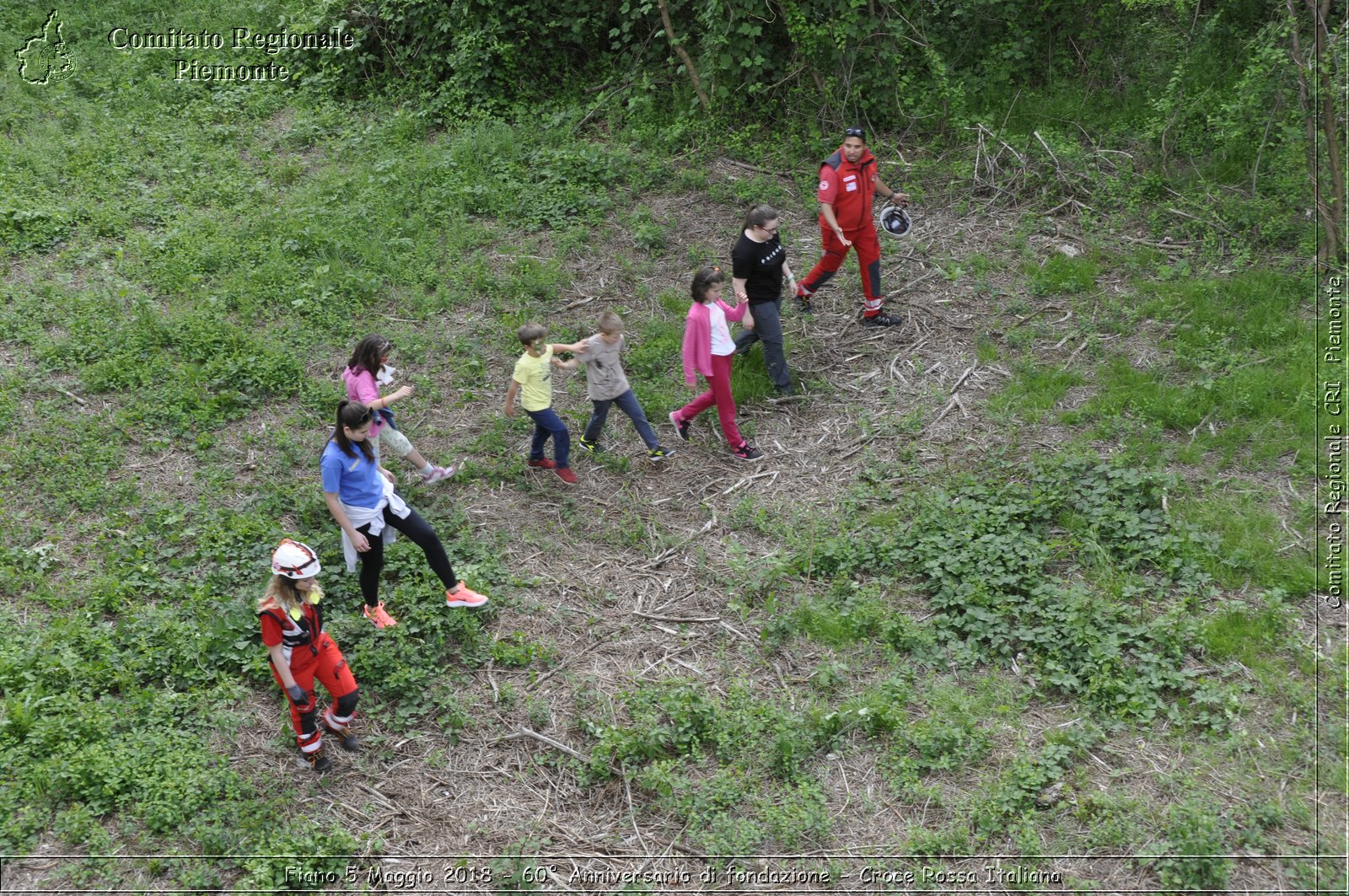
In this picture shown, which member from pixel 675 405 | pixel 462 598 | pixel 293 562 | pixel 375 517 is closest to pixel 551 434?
pixel 675 405

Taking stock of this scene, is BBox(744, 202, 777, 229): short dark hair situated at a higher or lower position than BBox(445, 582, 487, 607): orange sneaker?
higher

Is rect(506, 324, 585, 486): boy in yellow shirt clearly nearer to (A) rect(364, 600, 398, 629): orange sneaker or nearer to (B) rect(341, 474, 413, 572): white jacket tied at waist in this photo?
(B) rect(341, 474, 413, 572): white jacket tied at waist

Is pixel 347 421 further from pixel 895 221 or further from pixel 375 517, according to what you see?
pixel 895 221

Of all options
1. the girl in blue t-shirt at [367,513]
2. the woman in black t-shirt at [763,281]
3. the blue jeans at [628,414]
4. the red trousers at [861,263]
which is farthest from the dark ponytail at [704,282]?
the girl in blue t-shirt at [367,513]

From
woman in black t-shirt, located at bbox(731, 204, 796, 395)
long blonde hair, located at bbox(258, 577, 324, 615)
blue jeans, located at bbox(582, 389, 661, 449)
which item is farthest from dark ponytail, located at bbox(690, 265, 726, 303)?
long blonde hair, located at bbox(258, 577, 324, 615)

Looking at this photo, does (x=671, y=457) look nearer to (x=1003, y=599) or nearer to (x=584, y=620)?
(x=584, y=620)

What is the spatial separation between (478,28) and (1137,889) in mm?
12106

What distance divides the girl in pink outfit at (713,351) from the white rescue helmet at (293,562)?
3.62 m

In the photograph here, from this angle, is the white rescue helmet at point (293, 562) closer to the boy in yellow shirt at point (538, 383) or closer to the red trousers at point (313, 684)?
the red trousers at point (313, 684)

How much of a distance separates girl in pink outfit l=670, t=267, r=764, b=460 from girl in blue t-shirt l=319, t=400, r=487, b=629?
8.64 feet

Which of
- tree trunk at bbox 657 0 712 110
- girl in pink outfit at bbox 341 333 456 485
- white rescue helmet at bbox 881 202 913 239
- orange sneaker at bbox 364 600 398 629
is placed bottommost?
orange sneaker at bbox 364 600 398 629

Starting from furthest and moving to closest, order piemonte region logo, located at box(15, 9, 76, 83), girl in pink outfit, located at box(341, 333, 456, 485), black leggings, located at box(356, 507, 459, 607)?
1. piemonte region logo, located at box(15, 9, 76, 83)
2. girl in pink outfit, located at box(341, 333, 456, 485)
3. black leggings, located at box(356, 507, 459, 607)

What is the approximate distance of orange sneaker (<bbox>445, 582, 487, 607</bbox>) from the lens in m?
6.96

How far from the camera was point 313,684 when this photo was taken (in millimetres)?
5938
